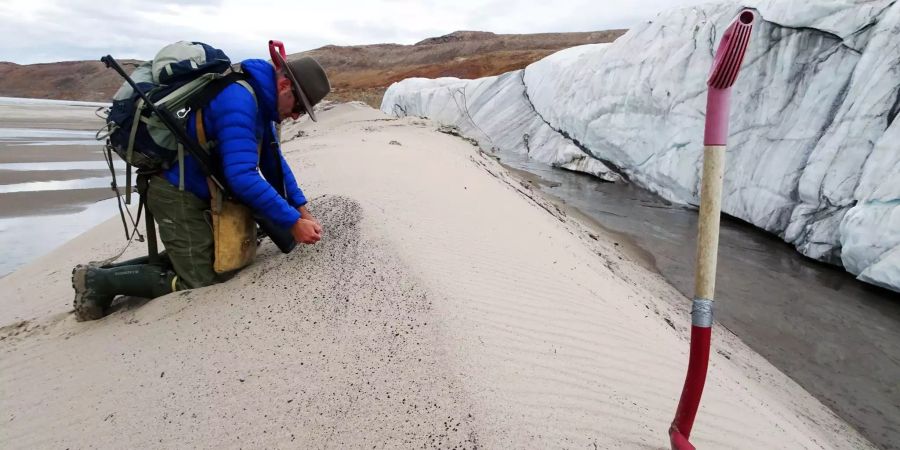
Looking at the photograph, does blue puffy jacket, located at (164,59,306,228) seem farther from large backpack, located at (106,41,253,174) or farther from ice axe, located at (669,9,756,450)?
ice axe, located at (669,9,756,450)

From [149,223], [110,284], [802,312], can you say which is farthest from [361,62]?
[110,284]

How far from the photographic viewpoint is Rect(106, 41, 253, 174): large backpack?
2861mm

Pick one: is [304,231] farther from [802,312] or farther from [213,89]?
[802,312]

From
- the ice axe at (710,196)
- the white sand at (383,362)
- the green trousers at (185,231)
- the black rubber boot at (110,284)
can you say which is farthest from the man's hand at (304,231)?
the ice axe at (710,196)

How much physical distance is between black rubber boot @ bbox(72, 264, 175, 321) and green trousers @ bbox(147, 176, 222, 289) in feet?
0.42

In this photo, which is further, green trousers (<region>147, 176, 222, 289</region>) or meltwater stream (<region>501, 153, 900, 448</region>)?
meltwater stream (<region>501, 153, 900, 448</region>)

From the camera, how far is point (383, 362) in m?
2.52

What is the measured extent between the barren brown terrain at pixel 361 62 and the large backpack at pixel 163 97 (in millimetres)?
43200

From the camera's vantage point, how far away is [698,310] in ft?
6.37

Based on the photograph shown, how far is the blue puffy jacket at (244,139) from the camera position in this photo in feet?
9.27

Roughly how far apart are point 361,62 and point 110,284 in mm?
66503

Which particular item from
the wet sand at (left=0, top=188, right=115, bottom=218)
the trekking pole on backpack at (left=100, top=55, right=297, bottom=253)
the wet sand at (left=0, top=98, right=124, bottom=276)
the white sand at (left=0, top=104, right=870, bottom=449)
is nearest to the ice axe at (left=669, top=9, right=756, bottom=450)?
the white sand at (left=0, top=104, right=870, bottom=449)

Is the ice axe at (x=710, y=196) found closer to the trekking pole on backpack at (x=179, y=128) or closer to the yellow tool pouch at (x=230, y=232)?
the trekking pole on backpack at (x=179, y=128)

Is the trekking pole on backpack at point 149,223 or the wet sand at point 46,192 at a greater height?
the trekking pole on backpack at point 149,223
